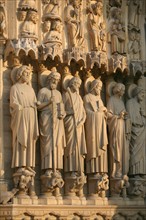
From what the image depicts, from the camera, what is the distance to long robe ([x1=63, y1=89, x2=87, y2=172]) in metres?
8.91

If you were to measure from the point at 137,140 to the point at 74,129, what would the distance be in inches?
49.5

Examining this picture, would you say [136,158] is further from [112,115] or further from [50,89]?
[50,89]

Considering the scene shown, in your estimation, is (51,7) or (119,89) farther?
(119,89)

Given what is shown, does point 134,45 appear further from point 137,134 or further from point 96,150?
point 96,150

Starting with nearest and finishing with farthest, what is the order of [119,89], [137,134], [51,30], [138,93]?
[51,30]
[119,89]
[137,134]
[138,93]

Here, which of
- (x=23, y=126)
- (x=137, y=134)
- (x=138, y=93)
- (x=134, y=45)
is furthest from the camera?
(x=134, y=45)

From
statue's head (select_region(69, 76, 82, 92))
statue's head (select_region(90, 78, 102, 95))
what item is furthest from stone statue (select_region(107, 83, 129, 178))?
statue's head (select_region(69, 76, 82, 92))

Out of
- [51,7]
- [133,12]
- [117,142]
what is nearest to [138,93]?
[117,142]

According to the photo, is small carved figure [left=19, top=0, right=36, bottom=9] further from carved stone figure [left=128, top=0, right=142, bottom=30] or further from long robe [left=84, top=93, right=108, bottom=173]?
carved stone figure [left=128, top=0, right=142, bottom=30]

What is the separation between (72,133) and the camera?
29.4ft

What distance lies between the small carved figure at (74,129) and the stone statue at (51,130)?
13cm

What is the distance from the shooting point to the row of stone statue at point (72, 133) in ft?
28.3

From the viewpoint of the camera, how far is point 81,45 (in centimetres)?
942

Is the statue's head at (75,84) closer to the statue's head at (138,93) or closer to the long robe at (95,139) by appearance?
→ the long robe at (95,139)
